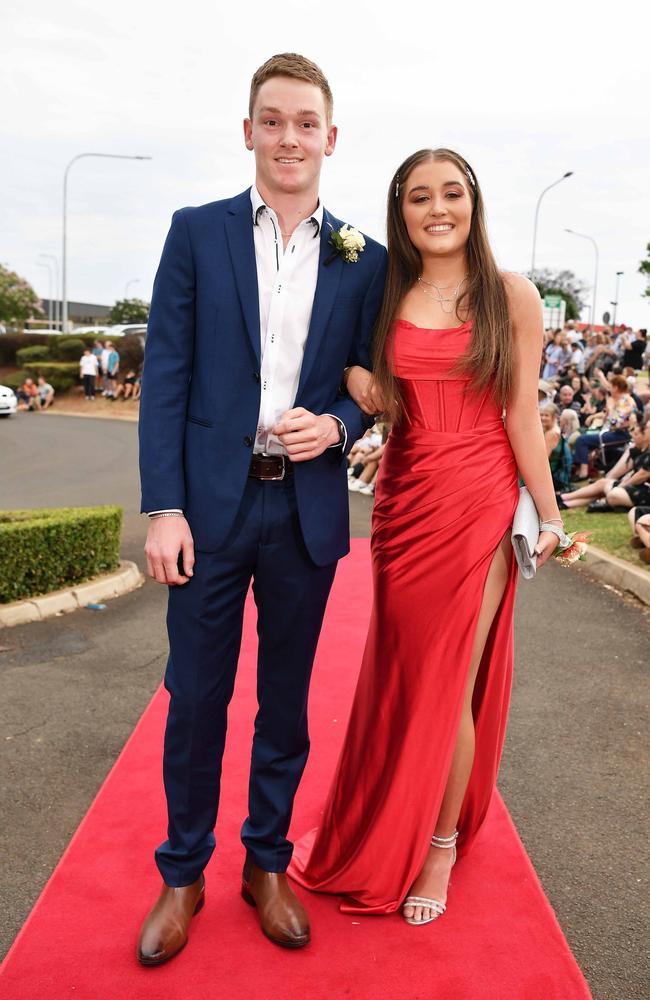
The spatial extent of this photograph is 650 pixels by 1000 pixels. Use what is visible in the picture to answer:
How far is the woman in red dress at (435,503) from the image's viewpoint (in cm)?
284

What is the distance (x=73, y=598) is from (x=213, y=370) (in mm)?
4395

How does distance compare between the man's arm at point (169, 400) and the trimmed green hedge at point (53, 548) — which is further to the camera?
the trimmed green hedge at point (53, 548)

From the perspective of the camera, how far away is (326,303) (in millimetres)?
2629

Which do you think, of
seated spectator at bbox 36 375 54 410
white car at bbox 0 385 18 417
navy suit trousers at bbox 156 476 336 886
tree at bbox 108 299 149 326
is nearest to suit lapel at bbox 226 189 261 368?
navy suit trousers at bbox 156 476 336 886

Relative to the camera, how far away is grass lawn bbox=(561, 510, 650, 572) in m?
8.16

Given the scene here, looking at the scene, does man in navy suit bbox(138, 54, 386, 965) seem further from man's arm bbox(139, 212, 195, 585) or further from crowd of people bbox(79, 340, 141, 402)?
crowd of people bbox(79, 340, 141, 402)

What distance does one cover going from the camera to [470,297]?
9.42 ft

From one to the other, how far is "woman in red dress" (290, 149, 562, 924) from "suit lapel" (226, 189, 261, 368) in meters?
0.42

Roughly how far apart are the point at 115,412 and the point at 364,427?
26044 mm

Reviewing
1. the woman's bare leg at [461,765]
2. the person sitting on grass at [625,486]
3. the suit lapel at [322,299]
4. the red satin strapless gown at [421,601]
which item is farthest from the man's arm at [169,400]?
the person sitting on grass at [625,486]

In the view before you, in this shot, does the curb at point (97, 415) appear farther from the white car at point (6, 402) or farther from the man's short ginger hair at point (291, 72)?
the man's short ginger hair at point (291, 72)

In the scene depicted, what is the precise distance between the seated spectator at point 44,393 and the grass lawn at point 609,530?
2230 cm

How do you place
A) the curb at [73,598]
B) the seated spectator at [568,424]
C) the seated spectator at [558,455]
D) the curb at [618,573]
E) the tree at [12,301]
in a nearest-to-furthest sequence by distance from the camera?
the curb at [73,598] → the curb at [618,573] → the seated spectator at [558,455] → the seated spectator at [568,424] → the tree at [12,301]

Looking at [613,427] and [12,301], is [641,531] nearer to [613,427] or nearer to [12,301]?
[613,427]
